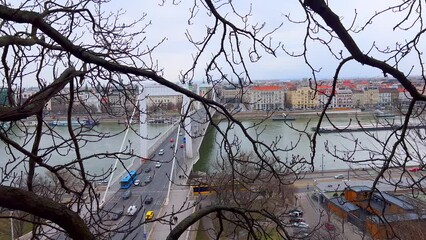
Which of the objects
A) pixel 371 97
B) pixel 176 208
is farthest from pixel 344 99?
pixel 176 208

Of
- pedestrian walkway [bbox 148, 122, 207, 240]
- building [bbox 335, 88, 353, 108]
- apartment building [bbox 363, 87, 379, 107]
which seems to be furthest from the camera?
building [bbox 335, 88, 353, 108]

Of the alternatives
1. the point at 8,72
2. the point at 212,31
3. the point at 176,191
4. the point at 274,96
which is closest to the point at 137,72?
the point at 212,31

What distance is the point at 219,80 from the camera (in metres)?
1.03

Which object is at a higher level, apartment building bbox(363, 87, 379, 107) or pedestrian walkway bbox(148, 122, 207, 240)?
apartment building bbox(363, 87, 379, 107)

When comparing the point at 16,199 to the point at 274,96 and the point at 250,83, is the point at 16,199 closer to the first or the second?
the point at 250,83

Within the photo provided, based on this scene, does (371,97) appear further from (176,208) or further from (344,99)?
(176,208)

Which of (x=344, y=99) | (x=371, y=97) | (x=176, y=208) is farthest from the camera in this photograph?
(x=344, y=99)

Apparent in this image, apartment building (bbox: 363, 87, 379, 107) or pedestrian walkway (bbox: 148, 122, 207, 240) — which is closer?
pedestrian walkway (bbox: 148, 122, 207, 240)

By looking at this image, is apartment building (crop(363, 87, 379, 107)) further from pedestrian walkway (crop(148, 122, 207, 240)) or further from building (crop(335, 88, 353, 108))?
pedestrian walkway (crop(148, 122, 207, 240))

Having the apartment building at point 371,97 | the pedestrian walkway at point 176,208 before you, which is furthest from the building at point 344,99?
the pedestrian walkway at point 176,208

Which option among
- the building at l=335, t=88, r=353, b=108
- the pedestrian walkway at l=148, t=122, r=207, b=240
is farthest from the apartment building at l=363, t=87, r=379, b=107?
the pedestrian walkway at l=148, t=122, r=207, b=240

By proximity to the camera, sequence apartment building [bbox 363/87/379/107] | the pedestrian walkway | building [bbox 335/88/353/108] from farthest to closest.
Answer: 1. building [bbox 335/88/353/108]
2. apartment building [bbox 363/87/379/107]
3. the pedestrian walkway

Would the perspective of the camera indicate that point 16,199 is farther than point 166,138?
No

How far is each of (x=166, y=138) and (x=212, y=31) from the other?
36.1ft
